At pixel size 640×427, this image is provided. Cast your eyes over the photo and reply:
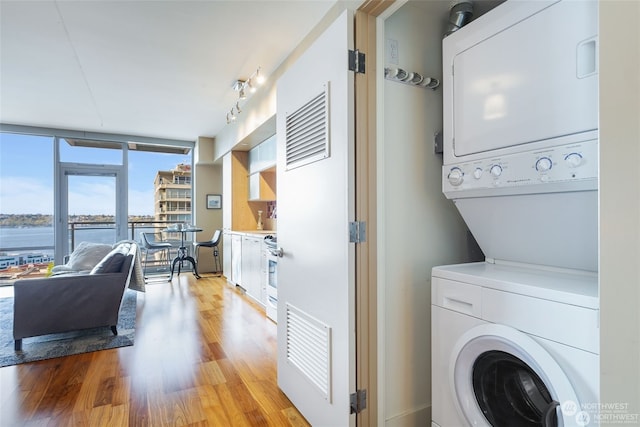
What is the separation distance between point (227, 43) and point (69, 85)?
2.25m

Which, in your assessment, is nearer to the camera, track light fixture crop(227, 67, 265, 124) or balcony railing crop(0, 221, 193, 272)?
track light fixture crop(227, 67, 265, 124)

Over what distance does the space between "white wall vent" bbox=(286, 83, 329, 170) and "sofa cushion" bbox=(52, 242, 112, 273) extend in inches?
133

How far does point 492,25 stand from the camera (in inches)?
55.0

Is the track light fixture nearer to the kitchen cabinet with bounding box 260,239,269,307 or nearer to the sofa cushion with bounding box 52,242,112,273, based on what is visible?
the kitchen cabinet with bounding box 260,239,269,307

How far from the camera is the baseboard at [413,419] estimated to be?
5.35 feet

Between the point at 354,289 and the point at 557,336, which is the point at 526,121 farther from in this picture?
the point at 354,289

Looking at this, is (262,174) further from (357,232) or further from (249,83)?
(357,232)

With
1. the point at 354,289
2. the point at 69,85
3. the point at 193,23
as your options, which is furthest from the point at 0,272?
the point at 354,289

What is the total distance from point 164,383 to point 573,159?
259 centimetres

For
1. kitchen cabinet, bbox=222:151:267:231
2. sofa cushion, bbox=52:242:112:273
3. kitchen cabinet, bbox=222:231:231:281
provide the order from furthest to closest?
kitchen cabinet, bbox=222:231:231:281, kitchen cabinet, bbox=222:151:267:231, sofa cushion, bbox=52:242:112:273

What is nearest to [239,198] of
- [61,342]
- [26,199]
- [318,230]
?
[61,342]

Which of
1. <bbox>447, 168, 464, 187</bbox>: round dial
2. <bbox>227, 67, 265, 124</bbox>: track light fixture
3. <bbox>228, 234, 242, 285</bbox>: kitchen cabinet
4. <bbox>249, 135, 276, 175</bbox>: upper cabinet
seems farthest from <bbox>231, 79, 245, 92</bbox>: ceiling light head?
<bbox>447, 168, 464, 187</bbox>: round dial

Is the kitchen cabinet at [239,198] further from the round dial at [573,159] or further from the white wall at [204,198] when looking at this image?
the round dial at [573,159]

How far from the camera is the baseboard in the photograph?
1.63 m
